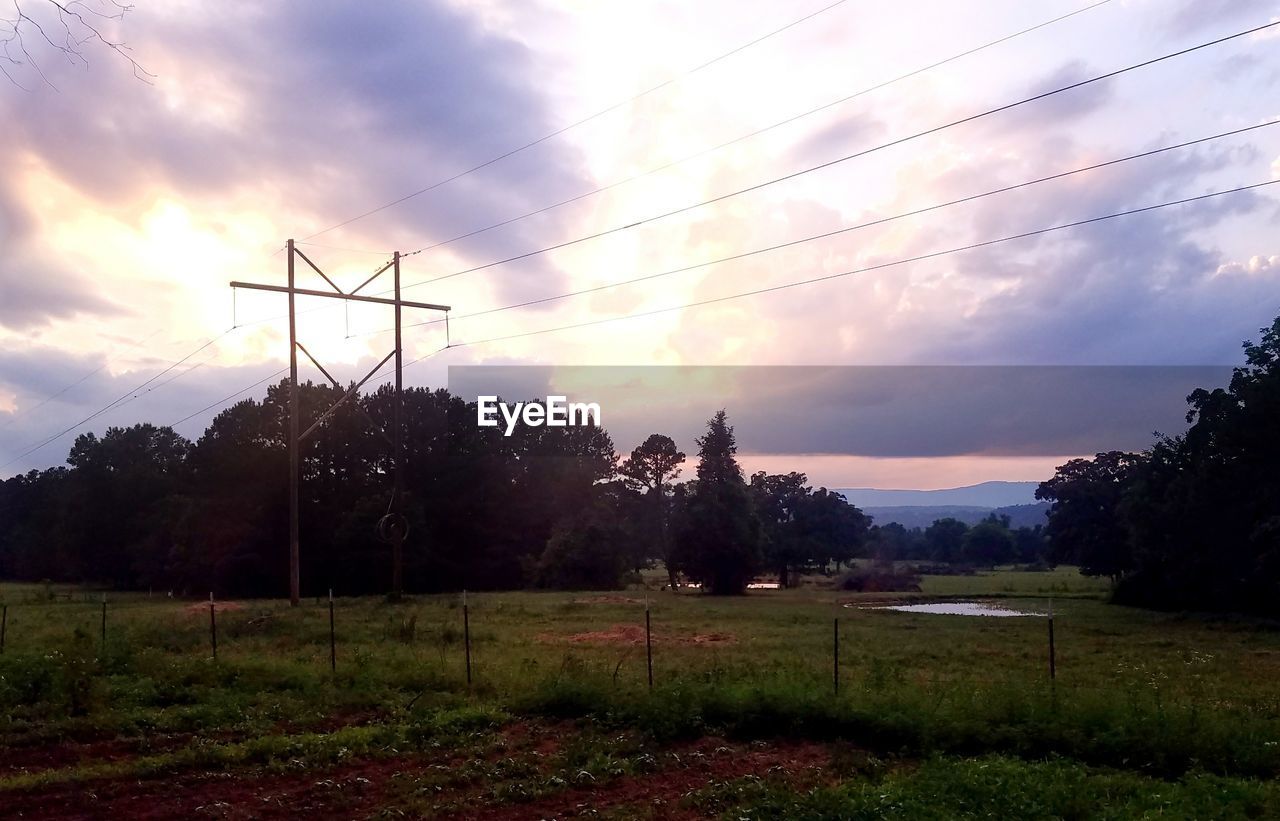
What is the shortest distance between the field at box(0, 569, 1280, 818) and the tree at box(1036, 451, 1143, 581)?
42.3m

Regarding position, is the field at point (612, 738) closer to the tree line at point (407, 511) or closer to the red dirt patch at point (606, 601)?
the red dirt patch at point (606, 601)

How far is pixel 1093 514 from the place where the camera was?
217ft

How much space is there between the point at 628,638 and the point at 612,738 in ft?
50.5

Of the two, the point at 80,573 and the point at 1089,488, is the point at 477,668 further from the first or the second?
the point at 80,573

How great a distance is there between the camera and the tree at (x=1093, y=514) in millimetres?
60166

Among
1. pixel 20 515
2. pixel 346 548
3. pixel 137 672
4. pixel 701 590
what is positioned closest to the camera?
pixel 137 672

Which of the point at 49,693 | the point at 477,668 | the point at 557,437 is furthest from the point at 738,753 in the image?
the point at 557,437

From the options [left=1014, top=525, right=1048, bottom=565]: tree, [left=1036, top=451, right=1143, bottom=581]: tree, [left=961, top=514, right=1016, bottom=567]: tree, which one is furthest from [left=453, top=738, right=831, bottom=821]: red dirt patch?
[left=1014, top=525, right=1048, bottom=565]: tree

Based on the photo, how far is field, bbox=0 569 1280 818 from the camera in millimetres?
9641

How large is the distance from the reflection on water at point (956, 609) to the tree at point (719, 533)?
15.6 metres

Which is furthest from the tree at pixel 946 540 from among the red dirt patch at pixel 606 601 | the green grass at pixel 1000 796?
the green grass at pixel 1000 796

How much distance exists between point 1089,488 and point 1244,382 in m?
33.8

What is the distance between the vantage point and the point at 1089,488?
7012 centimetres

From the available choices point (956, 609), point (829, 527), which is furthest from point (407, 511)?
point (829, 527)
